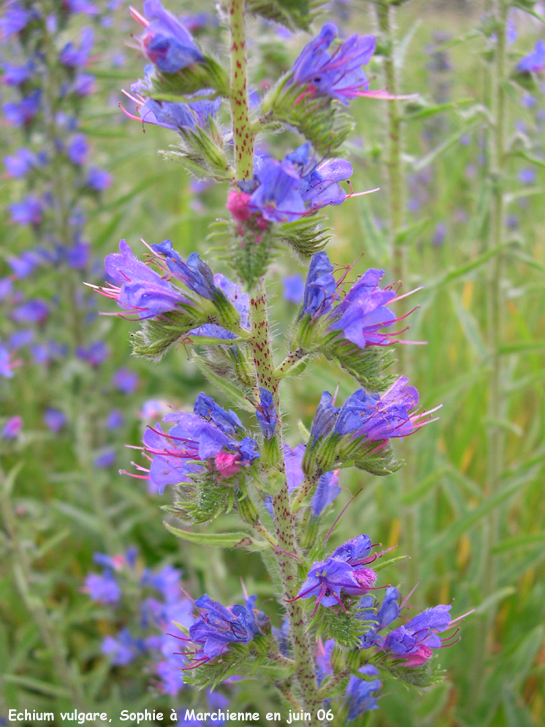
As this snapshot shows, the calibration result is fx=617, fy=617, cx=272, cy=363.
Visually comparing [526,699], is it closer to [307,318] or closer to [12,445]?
[307,318]

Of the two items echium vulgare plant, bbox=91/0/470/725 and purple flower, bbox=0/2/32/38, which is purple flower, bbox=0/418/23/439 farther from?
purple flower, bbox=0/2/32/38

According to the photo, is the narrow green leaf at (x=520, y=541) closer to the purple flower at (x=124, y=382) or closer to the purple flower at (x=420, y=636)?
the purple flower at (x=420, y=636)

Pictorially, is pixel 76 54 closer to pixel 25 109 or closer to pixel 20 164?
pixel 25 109

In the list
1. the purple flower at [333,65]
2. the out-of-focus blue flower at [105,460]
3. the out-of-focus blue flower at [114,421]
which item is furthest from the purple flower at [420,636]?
the out-of-focus blue flower at [114,421]

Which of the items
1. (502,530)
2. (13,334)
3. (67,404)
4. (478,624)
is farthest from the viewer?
(13,334)

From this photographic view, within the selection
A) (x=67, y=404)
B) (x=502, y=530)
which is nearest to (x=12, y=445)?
(x=67, y=404)

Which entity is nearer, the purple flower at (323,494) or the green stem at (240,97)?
the green stem at (240,97)

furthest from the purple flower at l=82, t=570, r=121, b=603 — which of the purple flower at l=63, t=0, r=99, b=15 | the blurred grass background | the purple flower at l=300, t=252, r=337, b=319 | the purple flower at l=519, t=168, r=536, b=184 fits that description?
the purple flower at l=519, t=168, r=536, b=184
